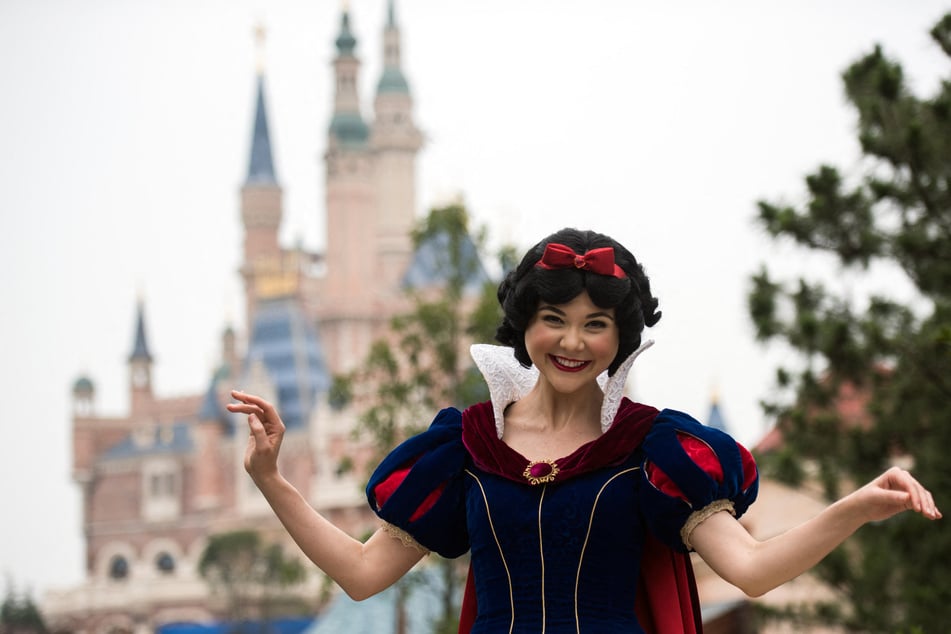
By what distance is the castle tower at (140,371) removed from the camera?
62.1 metres

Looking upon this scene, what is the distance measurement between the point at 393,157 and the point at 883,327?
45.6m

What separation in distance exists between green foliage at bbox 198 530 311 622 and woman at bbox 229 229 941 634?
43838 mm

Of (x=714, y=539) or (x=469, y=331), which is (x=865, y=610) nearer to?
(x=469, y=331)

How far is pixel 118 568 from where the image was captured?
59.9 m

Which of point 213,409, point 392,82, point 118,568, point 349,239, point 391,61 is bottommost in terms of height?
point 118,568

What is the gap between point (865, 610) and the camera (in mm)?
11633

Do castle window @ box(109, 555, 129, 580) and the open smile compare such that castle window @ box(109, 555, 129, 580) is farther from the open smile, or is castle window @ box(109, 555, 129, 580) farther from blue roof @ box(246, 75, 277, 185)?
the open smile

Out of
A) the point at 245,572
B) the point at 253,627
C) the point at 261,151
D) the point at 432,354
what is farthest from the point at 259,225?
the point at 432,354

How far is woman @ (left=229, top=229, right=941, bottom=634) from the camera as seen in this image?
9.23 feet

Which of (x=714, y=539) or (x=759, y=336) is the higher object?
(x=759, y=336)

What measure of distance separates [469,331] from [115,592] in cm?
4157

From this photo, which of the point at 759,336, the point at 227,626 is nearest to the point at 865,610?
the point at 759,336

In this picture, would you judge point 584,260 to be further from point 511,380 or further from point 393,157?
point 393,157

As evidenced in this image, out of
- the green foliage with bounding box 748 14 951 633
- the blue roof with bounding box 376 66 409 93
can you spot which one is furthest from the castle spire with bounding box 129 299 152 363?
the green foliage with bounding box 748 14 951 633
